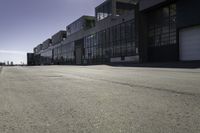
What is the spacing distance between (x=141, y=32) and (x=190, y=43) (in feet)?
41.3

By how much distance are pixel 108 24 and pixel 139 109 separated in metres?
61.2

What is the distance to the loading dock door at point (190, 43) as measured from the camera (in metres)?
38.8

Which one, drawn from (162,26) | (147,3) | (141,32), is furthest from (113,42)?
(162,26)

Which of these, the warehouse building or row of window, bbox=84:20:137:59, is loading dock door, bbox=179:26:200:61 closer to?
the warehouse building

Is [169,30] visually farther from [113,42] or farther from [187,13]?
[113,42]

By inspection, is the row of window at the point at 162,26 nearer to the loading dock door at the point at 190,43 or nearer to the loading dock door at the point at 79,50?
the loading dock door at the point at 190,43

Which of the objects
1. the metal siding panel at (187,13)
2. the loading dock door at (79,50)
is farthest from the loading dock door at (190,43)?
→ the loading dock door at (79,50)

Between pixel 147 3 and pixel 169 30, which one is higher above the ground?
pixel 147 3

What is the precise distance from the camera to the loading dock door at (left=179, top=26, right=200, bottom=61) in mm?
38844

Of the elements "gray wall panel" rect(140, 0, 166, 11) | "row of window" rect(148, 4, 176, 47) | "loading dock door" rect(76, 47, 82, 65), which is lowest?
"loading dock door" rect(76, 47, 82, 65)

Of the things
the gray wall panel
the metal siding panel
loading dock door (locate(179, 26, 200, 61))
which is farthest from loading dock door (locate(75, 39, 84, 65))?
loading dock door (locate(179, 26, 200, 61))

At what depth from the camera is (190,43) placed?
40.0 meters

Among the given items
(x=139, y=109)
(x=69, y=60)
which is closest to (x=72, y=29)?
(x=69, y=60)

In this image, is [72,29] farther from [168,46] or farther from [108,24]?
[168,46]
